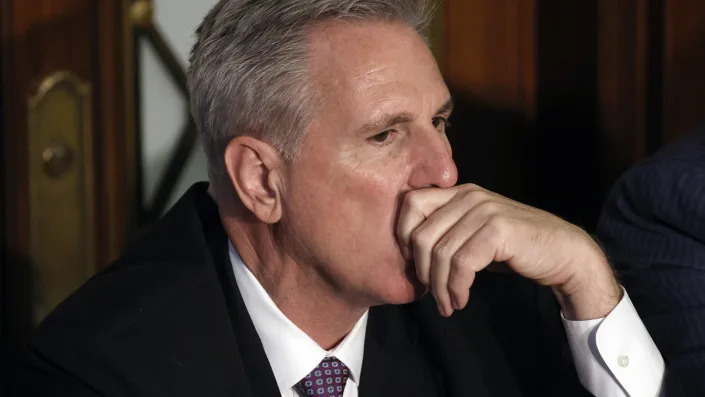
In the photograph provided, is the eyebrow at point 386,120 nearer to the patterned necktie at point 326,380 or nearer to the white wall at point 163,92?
the patterned necktie at point 326,380

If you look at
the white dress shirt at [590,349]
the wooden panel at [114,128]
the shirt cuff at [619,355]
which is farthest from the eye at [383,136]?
the wooden panel at [114,128]

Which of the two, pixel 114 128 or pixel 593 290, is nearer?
pixel 593 290

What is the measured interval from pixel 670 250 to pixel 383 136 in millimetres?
504

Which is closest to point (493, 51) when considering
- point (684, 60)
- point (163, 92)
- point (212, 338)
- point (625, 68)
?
point (625, 68)

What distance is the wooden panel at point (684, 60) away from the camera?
2270mm

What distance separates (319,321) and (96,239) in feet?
2.16

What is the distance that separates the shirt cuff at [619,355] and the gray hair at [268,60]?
51cm

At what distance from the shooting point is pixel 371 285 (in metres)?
1.49

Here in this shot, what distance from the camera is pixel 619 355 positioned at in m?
1.56

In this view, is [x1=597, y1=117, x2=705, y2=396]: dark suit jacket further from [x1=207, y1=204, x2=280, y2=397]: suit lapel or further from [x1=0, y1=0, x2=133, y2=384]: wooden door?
[x1=0, y1=0, x2=133, y2=384]: wooden door

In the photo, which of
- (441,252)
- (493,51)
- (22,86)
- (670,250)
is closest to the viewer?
(441,252)

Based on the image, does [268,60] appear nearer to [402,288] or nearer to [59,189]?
[402,288]

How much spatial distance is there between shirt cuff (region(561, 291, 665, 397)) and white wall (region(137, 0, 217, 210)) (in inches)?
37.2

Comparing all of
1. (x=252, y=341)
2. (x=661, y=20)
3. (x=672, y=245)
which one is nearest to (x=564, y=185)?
(x=661, y=20)
